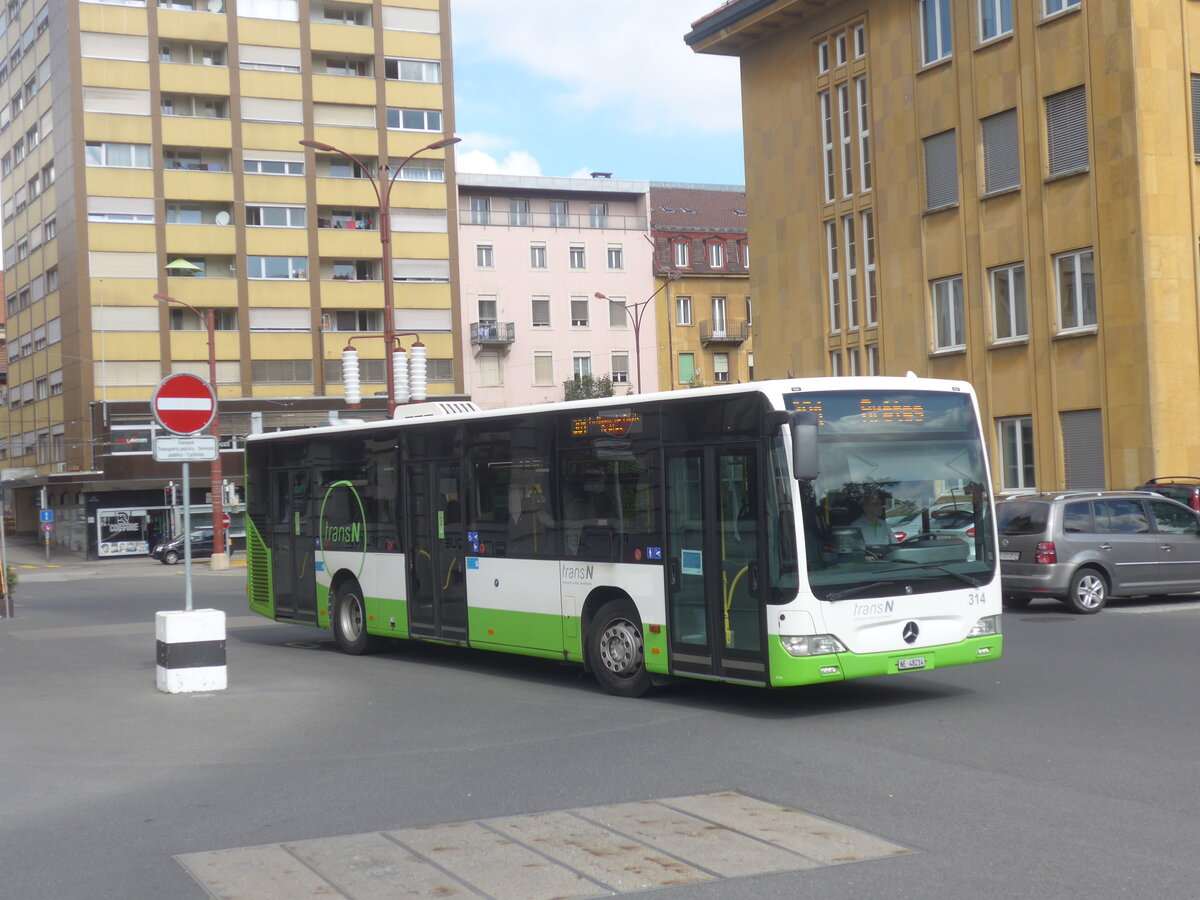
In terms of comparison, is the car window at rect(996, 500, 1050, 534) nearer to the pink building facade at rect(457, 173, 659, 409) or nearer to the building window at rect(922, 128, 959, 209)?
the building window at rect(922, 128, 959, 209)

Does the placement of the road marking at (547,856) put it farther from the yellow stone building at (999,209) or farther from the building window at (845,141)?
the building window at (845,141)

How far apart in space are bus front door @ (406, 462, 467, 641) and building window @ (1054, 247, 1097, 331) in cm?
1962

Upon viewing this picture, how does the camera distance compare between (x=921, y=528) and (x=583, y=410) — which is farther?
(x=583, y=410)

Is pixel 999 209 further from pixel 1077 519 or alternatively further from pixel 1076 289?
pixel 1077 519

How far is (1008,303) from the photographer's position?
32406mm

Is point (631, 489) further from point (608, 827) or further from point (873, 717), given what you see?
point (608, 827)

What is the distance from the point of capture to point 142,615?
25.7 m

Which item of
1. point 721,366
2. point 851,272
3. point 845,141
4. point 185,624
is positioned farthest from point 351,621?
point 721,366

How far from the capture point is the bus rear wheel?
1677cm

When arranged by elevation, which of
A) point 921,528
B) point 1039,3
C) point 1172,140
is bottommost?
point 921,528

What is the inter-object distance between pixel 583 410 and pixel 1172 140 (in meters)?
21.0

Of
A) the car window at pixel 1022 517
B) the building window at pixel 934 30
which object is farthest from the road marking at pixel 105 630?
the building window at pixel 934 30

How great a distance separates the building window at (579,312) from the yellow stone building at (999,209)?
34.3 m

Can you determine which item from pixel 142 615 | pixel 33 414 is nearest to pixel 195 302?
pixel 33 414
